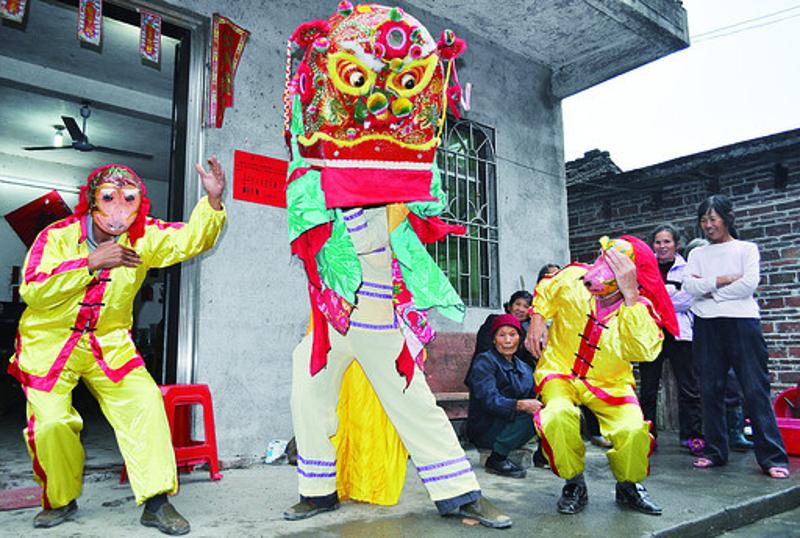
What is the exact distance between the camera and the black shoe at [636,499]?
3.19m

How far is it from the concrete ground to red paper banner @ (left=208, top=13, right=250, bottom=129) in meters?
2.47

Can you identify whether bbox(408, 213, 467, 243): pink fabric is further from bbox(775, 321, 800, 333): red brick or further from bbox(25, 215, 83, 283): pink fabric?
bbox(775, 321, 800, 333): red brick

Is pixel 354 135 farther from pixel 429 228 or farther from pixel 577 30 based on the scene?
pixel 577 30

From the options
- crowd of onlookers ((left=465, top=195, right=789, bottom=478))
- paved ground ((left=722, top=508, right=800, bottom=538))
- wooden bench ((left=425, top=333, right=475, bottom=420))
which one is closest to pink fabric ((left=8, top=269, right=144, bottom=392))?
crowd of onlookers ((left=465, top=195, right=789, bottom=478))

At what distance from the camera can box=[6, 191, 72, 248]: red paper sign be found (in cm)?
1188

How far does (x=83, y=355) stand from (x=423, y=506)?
1778mm

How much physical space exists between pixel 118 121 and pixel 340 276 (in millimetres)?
7896

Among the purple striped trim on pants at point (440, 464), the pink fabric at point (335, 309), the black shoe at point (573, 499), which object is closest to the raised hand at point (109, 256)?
the pink fabric at point (335, 309)

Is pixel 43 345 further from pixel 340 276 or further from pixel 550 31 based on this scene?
pixel 550 31

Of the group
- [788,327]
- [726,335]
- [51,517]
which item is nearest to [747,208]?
[788,327]

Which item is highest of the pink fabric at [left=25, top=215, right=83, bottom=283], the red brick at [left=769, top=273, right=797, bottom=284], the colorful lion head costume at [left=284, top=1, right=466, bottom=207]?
the colorful lion head costume at [left=284, top=1, right=466, bottom=207]

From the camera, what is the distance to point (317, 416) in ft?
10.1

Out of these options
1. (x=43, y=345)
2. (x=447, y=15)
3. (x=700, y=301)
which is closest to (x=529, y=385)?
(x=700, y=301)

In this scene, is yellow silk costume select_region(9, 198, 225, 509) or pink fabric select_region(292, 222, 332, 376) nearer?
yellow silk costume select_region(9, 198, 225, 509)
